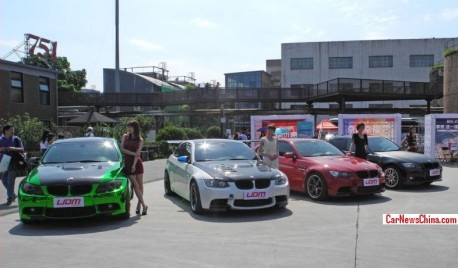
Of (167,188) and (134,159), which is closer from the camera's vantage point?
(134,159)

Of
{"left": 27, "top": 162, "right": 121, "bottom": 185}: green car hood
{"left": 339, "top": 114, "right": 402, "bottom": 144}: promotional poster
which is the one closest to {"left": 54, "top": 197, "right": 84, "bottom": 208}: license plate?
{"left": 27, "top": 162, "right": 121, "bottom": 185}: green car hood

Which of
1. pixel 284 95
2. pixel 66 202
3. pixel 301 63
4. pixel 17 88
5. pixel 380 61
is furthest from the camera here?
pixel 301 63

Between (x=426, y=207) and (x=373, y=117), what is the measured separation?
497 inches

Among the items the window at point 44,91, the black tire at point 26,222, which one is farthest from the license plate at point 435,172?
the window at point 44,91

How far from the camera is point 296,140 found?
11.0 meters

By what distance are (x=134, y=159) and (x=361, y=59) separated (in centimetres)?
5224

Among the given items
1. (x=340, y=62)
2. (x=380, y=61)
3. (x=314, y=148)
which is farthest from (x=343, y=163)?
(x=380, y=61)

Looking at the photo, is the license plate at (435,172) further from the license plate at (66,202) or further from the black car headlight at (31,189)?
the black car headlight at (31,189)

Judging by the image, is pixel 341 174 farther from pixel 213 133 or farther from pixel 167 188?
pixel 213 133

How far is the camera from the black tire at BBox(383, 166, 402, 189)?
1081cm

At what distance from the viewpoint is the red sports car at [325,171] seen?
912cm

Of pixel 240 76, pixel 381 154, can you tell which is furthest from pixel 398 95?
pixel 240 76

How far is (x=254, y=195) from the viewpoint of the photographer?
299 inches

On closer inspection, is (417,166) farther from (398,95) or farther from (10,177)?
(398,95)
